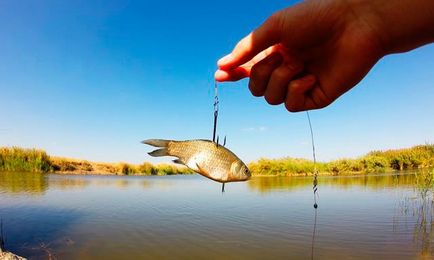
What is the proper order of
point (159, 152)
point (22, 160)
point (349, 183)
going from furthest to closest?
1. point (22, 160)
2. point (349, 183)
3. point (159, 152)

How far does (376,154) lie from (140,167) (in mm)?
25081

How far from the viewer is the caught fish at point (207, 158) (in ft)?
4.31

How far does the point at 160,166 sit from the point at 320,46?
41126 millimetres

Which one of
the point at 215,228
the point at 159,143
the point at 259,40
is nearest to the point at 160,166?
the point at 215,228

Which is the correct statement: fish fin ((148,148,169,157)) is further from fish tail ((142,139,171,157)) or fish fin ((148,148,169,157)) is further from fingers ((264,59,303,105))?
fingers ((264,59,303,105))

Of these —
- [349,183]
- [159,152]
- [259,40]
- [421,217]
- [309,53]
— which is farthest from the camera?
[349,183]

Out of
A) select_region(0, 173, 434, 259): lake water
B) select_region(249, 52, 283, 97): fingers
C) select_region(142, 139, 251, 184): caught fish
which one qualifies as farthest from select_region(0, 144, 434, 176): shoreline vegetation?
select_region(142, 139, 251, 184): caught fish

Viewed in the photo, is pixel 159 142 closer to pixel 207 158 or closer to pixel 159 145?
pixel 159 145

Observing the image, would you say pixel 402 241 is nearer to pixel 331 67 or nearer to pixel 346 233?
pixel 346 233

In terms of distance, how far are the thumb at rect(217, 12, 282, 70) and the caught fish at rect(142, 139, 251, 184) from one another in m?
0.67

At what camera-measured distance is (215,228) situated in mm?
10094

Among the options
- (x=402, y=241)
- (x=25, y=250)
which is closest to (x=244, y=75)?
(x=25, y=250)

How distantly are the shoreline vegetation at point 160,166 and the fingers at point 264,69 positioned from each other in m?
21.5

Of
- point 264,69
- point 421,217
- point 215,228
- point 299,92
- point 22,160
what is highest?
point 264,69
